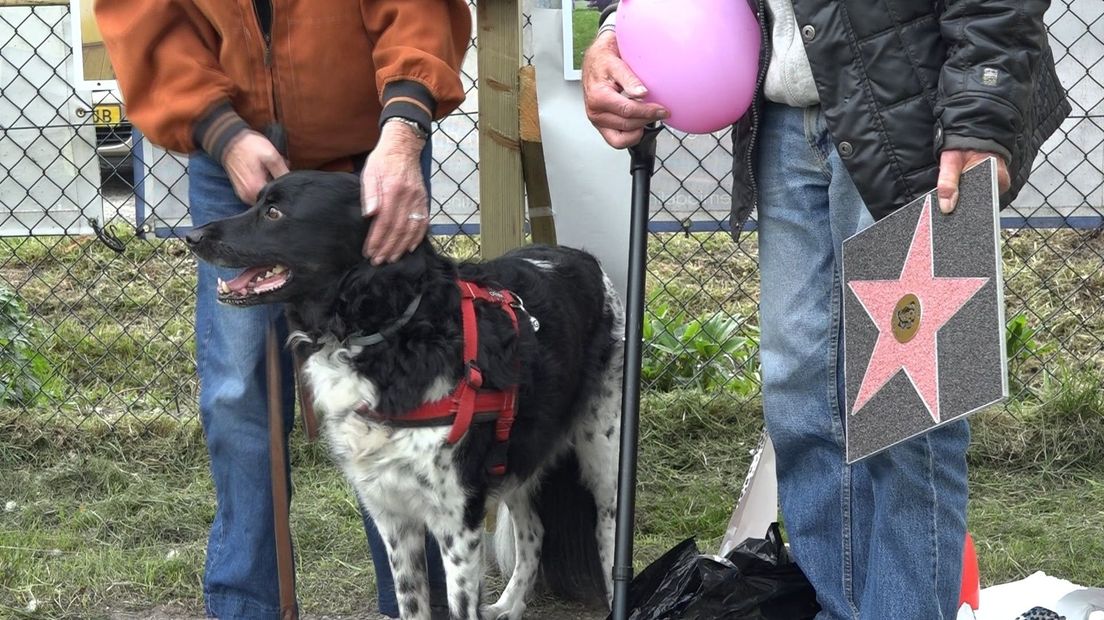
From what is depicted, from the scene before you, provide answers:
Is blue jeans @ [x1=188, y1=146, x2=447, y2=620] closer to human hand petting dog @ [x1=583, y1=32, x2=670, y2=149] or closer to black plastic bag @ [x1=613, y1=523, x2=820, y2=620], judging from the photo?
human hand petting dog @ [x1=583, y1=32, x2=670, y2=149]

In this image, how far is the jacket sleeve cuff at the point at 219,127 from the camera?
270cm

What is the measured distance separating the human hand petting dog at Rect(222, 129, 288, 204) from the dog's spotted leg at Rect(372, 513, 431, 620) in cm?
84

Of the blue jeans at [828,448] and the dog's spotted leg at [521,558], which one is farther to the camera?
the dog's spotted leg at [521,558]

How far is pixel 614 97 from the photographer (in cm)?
252

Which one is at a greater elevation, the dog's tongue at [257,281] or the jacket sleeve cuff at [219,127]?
Result: the jacket sleeve cuff at [219,127]

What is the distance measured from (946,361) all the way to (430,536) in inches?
66.0

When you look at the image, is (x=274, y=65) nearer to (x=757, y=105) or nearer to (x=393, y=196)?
(x=393, y=196)

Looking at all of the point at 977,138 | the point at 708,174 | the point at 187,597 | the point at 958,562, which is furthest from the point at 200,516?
the point at 977,138

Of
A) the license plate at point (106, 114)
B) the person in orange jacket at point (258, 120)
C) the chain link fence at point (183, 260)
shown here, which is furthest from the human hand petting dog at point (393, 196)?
the license plate at point (106, 114)

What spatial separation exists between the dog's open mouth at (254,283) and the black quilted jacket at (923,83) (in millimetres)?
1209

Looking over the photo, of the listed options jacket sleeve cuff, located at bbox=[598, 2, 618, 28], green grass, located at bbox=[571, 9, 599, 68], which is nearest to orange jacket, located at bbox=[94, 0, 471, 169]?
jacket sleeve cuff, located at bbox=[598, 2, 618, 28]

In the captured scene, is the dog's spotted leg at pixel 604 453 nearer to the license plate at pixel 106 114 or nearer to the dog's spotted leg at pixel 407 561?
the dog's spotted leg at pixel 407 561

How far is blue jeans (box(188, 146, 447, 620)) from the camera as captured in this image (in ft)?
9.39

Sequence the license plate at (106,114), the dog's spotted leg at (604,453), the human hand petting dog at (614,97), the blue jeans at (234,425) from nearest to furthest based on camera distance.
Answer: the human hand petting dog at (614,97)
the blue jeans at (234,425)
the dog's spotted leg at (604,453)
the license plate at (106,114)
